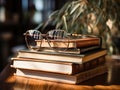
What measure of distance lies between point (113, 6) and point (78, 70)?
1.28 feet

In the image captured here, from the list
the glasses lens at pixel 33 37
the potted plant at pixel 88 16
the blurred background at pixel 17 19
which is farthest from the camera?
the blurred background at pixel 17 19

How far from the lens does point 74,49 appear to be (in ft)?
2.58

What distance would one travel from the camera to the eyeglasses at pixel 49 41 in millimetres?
805

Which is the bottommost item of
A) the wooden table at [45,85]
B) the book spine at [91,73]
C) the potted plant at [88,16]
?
the wooden table at [45,85]

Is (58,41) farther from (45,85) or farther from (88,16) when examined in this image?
(88,16)

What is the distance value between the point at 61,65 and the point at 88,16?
1.28ft

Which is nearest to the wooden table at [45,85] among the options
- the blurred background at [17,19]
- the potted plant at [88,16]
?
the potted plant at [88,16]

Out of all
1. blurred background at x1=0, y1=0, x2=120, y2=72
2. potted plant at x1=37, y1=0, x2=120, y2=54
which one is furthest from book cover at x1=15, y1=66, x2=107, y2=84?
blurred background at x1=0, y1=0, x2=120, y2=72

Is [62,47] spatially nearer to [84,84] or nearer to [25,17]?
[84,84]

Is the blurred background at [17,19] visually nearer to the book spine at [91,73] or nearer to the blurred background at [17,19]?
the blurred background at [17,19]

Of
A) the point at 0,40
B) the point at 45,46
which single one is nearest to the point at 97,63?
the point at 45,46

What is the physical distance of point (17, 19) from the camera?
3180 millimetres

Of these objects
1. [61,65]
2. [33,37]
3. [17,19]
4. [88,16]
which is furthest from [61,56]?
[17,19]

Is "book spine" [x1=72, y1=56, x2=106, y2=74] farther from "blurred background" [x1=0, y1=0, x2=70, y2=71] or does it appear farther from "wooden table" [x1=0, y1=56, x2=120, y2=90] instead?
"blurred background" [x1=0, y1=0, x2=70, y2=71]
